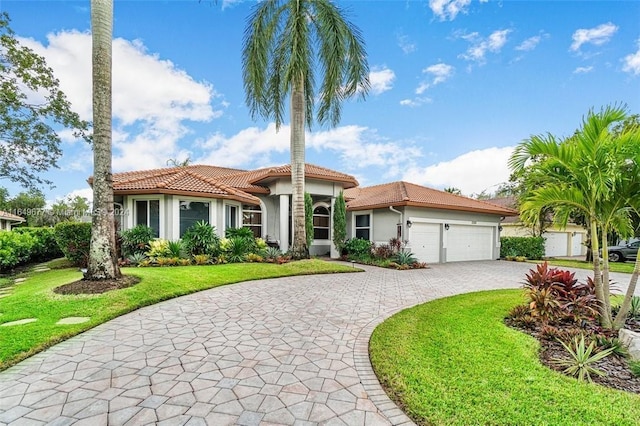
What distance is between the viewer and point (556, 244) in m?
27.0

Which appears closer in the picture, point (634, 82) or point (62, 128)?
point (634, 82)

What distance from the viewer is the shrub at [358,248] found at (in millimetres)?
17152

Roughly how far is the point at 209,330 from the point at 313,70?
12.1 meters

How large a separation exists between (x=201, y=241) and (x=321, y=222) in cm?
804

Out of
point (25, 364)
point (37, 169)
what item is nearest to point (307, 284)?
point (25, 364)

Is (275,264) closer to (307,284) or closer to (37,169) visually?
(307,284)

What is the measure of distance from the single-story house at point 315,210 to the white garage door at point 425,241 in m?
0.05

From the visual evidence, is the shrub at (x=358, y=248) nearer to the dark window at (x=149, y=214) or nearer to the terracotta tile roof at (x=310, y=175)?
the terracotta tile roof at (x=310, y=175)

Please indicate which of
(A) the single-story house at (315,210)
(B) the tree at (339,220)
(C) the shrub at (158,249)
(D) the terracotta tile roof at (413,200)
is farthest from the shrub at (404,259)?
(C) the shrub at (158,249)

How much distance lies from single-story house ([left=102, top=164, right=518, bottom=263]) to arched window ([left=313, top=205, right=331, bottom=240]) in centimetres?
6

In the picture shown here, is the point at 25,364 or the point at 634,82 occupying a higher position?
the point at 634,82

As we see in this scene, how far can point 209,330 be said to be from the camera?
544 cm

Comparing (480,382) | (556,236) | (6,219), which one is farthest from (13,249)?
(556,236)

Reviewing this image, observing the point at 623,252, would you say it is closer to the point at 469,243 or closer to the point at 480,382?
the point at 469,243
